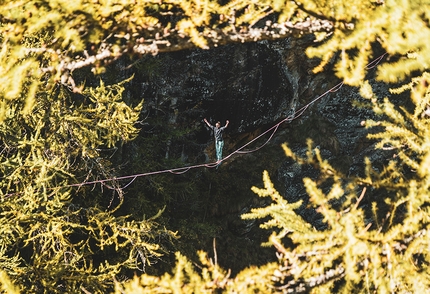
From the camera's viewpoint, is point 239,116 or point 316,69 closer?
point 316,69

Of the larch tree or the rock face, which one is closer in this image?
the larch tree

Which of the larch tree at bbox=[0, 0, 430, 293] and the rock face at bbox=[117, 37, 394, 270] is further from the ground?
the larch tree at bbox=[0, 0, 430, 293]

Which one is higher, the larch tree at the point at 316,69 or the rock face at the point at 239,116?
the larch tree at the point at 316,69

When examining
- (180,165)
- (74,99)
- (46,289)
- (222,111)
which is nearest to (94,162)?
(74,99)

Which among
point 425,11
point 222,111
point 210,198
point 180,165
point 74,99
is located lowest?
point 210,198

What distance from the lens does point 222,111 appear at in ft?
29.8

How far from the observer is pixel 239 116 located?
9.37 meters

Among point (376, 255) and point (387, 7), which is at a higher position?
point (387, 7)

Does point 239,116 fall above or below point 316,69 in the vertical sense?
below

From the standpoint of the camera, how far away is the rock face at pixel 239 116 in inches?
331

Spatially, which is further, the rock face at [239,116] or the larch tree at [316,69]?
the rock face at [239,116]

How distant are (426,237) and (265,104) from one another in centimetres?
726

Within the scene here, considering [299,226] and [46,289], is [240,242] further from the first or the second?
[299,226]

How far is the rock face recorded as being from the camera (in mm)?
8398
